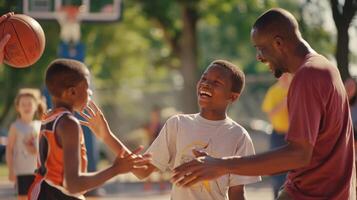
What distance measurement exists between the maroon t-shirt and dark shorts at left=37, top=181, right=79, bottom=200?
139 cm

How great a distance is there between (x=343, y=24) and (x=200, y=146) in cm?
945

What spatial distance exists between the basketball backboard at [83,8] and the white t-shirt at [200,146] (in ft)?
33.1

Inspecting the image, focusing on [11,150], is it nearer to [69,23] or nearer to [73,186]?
[69,23]

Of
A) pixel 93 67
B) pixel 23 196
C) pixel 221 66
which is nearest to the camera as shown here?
pixel 221 66

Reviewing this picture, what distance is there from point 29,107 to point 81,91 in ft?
16.8

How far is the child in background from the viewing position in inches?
414

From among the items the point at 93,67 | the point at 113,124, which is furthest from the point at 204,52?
the point at 93,67

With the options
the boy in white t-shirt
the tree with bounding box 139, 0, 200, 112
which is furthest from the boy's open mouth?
the tree with bounding box 139, 0, 200, 112

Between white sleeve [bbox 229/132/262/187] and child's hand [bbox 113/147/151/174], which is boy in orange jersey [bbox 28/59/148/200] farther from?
white sleeve [bbox 229/132/262/187]

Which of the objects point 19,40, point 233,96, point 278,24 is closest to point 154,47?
point 19,40

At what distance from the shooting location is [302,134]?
5039mm

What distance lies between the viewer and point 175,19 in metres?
27.7

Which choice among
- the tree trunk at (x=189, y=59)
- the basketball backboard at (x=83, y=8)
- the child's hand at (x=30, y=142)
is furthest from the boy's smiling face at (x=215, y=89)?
the tree trunk at (x=189, y=59)

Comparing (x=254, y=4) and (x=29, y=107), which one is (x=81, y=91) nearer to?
(x=29, y=107)
